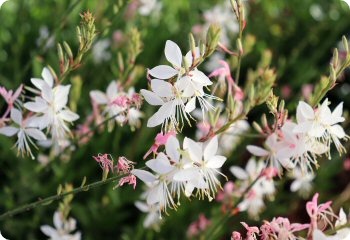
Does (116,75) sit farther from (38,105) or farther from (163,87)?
(163,87)

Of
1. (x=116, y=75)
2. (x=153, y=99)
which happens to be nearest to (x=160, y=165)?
(x=153, y=99)

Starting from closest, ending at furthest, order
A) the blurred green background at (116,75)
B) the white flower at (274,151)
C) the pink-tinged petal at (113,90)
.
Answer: the white flower at (274,151), the pink-tinged petal at (113,90), the blurred green background at (116,75)

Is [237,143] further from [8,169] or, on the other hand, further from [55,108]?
[55,108]

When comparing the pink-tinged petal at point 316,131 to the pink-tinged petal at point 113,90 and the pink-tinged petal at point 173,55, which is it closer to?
the pink-tinged petal at point 173,55

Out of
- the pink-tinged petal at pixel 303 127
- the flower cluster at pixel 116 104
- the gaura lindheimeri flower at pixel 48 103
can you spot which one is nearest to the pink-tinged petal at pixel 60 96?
the gaura lindheimeri flower at pixel 48 103

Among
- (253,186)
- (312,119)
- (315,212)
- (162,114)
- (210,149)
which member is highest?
(162,114)
